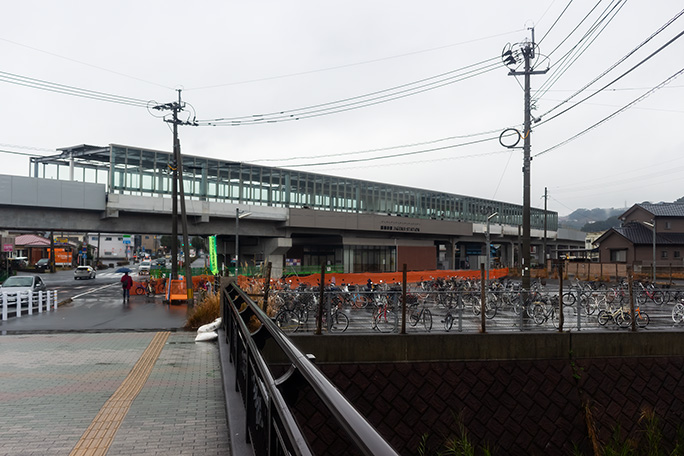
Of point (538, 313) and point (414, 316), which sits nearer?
point (414, 316)

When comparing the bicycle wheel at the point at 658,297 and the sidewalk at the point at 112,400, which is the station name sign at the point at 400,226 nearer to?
the bicycle wheel at the point at 658,297

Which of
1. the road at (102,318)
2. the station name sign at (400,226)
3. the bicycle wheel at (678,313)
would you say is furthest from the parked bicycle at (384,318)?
the station name sign at (400,226)

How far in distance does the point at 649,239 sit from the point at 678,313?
136 feet

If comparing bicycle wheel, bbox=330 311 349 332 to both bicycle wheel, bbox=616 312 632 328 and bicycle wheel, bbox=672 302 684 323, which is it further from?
bicycle wheel, bbox=672 302 684 323

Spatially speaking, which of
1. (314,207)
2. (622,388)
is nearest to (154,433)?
(622,388)

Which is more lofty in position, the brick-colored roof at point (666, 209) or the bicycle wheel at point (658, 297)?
the brick-colored roof at point (666, 209)

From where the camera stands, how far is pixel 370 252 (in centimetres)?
5422

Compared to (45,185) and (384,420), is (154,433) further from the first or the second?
(45,185)

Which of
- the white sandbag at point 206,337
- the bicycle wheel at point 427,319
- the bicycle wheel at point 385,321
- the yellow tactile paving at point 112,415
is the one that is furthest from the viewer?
the bicycle wheel at point 427,319

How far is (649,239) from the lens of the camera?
166 feet

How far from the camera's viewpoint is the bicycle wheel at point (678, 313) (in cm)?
1492

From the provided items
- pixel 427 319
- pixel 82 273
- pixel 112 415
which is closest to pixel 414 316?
pixel 427 319

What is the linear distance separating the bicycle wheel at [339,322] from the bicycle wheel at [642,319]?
29.2 feet

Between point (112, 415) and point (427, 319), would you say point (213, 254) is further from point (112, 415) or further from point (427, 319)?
point (112, 415)
